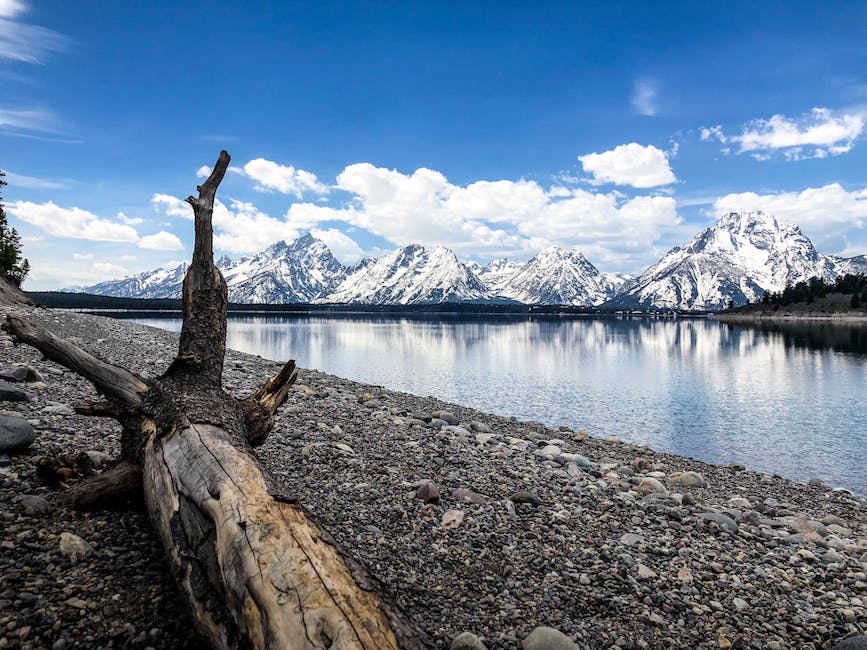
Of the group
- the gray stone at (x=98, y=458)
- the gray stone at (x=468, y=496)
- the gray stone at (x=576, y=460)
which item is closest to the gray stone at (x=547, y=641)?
the gray stone at (x=468, y=496)

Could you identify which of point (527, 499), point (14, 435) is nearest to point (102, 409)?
point (14, 435)

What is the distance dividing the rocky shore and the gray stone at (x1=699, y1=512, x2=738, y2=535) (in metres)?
0.05

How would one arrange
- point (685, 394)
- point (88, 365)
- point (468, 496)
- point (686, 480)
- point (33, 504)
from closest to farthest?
point (33, 504)
point (88, 365)
point (468, 496)
point (686, 480)
point (685, 394)

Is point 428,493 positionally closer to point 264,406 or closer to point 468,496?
point 468,496

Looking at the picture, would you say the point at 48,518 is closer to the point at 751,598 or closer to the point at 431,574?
Result: the point at 431,574

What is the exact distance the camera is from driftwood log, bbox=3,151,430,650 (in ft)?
13.3

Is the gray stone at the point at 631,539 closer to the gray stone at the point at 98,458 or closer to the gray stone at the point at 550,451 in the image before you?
the gray stone at the point at 550,451

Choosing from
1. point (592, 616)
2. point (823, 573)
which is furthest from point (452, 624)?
point (823, 573)

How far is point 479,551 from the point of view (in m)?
7.25

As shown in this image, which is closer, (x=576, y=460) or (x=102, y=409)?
(x=102, y=409)

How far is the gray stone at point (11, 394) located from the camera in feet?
34.7

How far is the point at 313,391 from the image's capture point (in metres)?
18.1

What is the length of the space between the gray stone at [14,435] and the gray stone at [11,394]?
9.37 feet

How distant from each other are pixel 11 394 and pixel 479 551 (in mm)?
9678
